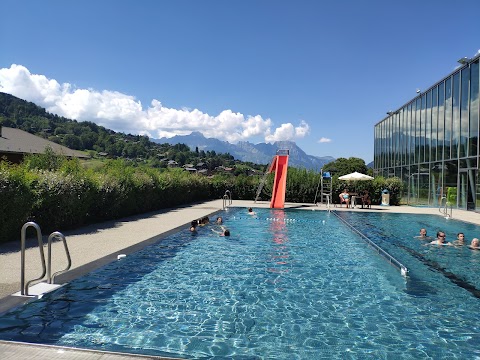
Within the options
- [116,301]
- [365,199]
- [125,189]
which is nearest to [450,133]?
[365,199]

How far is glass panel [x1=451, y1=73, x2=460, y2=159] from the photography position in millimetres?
20266

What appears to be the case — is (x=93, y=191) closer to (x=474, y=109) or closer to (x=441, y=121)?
(x=474, y=109)

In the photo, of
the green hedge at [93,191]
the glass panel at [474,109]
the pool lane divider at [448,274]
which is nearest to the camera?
the pool lane divider at [448,274]

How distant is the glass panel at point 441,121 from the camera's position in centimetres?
2195

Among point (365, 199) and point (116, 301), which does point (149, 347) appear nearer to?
point (116, 301)

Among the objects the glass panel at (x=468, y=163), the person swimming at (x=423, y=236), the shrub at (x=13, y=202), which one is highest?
the glass panel at (x=468, y=163)

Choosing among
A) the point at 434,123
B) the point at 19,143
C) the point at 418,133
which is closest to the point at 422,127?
the point at 418,133

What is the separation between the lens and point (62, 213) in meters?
10.2

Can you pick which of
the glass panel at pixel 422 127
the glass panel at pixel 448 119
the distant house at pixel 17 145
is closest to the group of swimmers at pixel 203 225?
the distant house at pixel 17 145

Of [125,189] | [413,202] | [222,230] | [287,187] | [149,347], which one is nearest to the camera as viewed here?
[149,347]

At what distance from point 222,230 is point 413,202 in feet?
61.6

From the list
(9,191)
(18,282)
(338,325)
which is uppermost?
(9,191)

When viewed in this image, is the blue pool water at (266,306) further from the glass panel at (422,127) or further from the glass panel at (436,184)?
the glass panel at (422,127)

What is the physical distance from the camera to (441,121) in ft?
72.9
